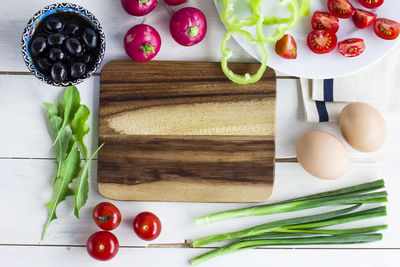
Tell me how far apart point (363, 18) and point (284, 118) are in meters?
0.28

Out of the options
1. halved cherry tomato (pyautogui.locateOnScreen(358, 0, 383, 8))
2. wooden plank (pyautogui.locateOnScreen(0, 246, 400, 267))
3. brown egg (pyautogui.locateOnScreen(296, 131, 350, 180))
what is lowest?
wooden plank (pyautogui.locateOnScreen(0, 246, 400, 267))

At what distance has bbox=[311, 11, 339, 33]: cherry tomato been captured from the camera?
2.88 feet

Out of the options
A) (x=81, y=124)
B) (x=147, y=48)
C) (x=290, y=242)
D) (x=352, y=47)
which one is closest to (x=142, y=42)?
(x=147, y=48)

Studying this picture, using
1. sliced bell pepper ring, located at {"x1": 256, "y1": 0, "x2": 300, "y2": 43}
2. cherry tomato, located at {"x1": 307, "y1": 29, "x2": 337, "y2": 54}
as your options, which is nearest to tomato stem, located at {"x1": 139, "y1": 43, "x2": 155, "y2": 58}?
sliced bell pepper ring, located at {"x1": 256, "y1": 0, "x2": 300, "y2": 43}

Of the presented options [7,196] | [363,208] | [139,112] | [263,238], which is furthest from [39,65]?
[363,208]

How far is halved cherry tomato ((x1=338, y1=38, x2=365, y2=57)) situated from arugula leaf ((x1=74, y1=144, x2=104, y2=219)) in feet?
1.91

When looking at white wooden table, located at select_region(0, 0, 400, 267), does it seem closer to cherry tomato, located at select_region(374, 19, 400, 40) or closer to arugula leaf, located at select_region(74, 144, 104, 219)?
arugula leaf, located at select_region(74, 144, 104, 219)

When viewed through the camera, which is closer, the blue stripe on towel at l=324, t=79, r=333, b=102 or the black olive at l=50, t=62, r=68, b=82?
the black olive at l=50, t=62, r=68, b=82

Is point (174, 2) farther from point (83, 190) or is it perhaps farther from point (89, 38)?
point (83, 190)

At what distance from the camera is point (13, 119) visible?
0.95 meters

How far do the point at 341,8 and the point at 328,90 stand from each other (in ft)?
0.60

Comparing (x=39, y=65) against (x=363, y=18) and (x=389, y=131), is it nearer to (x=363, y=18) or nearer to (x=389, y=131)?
(x=363, y=18)

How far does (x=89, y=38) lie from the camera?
834 millimetres

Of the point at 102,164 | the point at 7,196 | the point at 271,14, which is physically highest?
the point at 271,14
